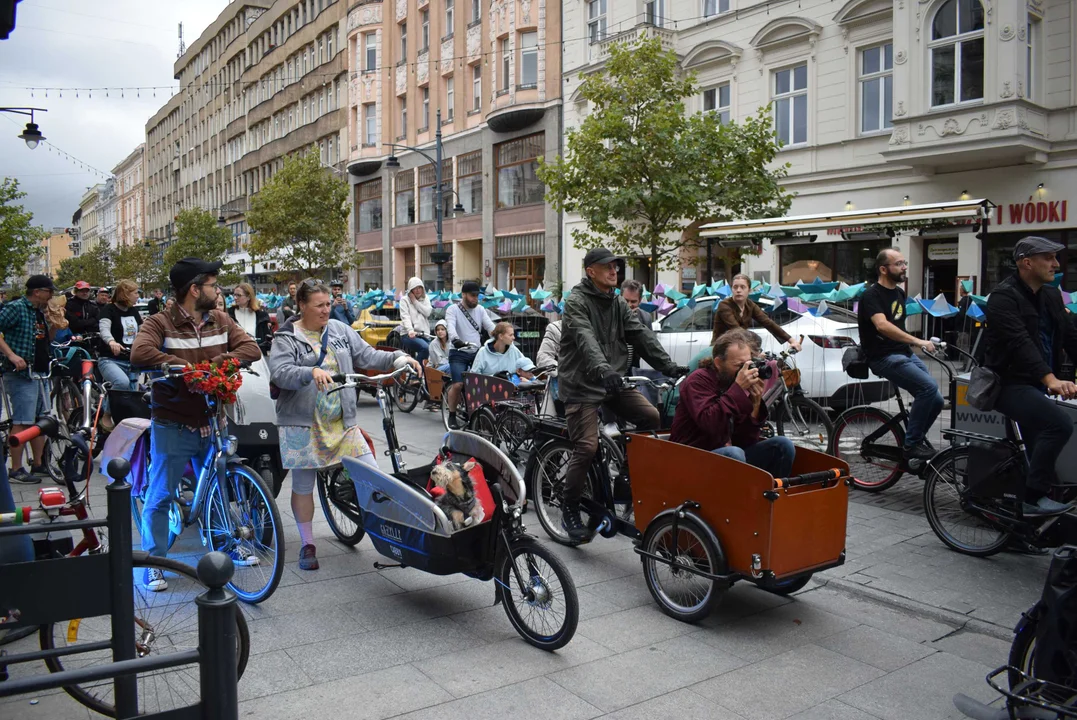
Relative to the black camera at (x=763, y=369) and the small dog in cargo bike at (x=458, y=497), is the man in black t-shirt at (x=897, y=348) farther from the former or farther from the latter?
the small dog in cargo bike at (x=458, y=497)

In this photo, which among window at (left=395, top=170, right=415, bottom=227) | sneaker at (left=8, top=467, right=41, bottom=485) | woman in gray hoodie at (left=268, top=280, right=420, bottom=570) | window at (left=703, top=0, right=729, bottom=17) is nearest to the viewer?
woman in gray hoodie at (left=268, top=280, right=420, bottom=570)

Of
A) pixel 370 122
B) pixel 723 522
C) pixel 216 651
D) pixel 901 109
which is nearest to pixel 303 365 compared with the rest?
pixel 723 522

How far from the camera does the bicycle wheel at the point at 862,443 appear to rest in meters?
7.60

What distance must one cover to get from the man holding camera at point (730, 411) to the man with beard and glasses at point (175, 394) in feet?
8.72

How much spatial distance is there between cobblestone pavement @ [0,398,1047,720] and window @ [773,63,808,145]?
1919 centimetres

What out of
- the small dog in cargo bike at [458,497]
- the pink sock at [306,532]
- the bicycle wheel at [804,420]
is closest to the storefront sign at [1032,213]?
the bicycle wheel at [804,420]

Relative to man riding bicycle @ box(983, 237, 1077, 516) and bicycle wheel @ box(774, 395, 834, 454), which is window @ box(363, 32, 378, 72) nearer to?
bicycle wheel @ box(774, 395, 834, 454)

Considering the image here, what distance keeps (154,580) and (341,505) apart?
8.65 ft

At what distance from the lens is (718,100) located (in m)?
25.6

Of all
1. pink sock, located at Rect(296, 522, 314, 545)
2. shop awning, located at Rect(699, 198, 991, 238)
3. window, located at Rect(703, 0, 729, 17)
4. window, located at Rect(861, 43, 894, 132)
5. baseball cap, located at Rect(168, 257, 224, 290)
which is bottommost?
pink sock, located at Rect(296, 522, 314, 545)

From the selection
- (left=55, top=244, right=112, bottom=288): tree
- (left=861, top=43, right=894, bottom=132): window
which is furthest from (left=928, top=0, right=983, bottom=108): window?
(left=55, top=244, right=112, bottom=288): tree

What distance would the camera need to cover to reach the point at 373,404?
1495cm

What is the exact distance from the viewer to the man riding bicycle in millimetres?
5406

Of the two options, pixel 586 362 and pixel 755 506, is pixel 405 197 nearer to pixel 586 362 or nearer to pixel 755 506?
pixel 586 362
